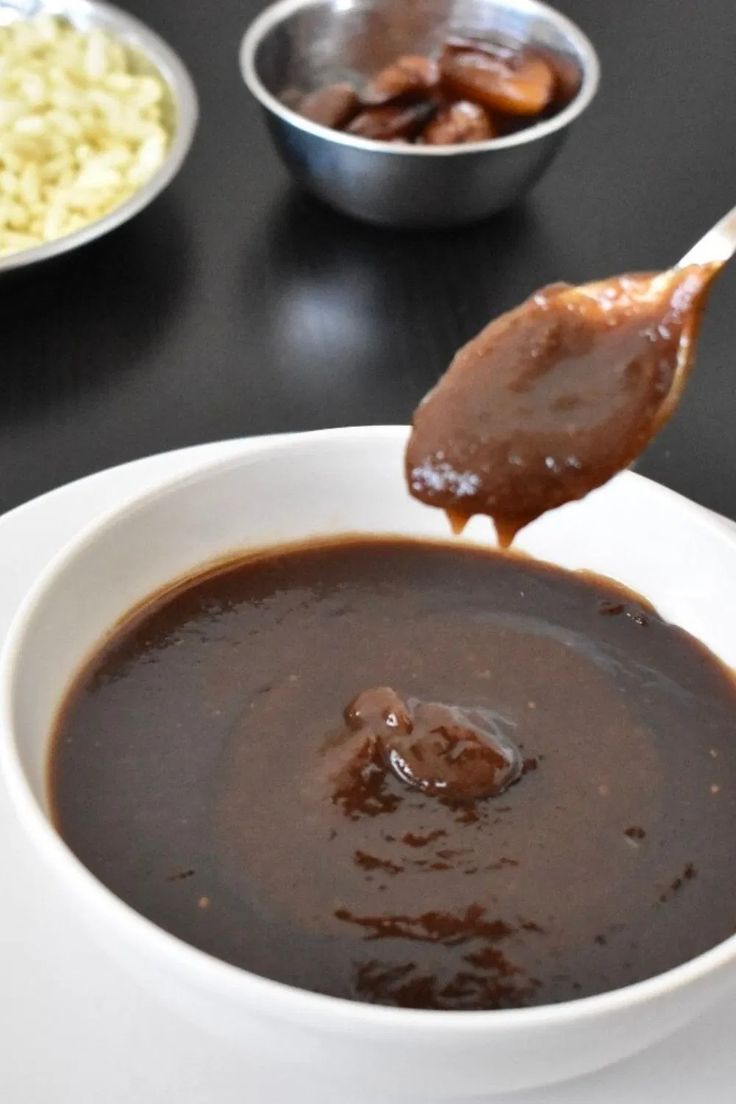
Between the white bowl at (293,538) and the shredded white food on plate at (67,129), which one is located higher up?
the white bowl at (293,538)

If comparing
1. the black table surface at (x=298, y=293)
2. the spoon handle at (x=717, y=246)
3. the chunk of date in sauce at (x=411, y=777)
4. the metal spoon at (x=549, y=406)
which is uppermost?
the spoon handle at (x=717, y=246)

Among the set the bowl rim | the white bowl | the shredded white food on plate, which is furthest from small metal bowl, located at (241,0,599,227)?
the white bowl

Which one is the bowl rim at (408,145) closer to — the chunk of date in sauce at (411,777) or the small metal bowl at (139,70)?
the small metal bowl at (139,70)

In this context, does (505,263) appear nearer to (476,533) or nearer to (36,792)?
(476,533)

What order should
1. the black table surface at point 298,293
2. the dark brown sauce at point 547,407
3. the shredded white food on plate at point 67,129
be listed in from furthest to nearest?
the shredded white food on plate at point 67,129 → the black table surface at point 298,293 → the dark brown sauce at point 547,407

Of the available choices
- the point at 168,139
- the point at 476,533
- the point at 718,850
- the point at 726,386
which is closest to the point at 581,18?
the point at 168,139

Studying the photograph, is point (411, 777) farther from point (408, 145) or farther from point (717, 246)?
point (408, 145)

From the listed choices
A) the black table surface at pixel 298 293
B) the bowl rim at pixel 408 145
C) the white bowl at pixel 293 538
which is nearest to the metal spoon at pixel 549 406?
the white bowl at pixel 293 538
